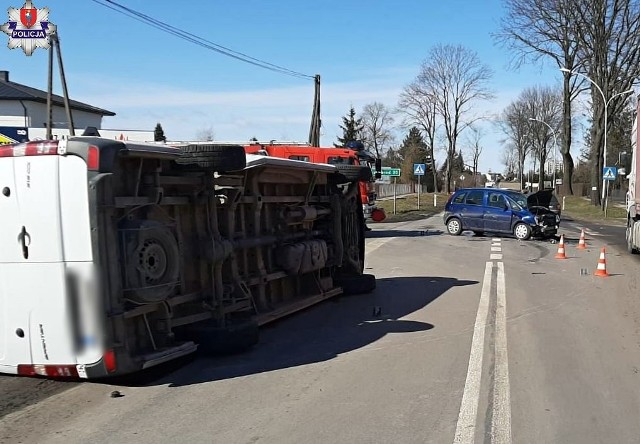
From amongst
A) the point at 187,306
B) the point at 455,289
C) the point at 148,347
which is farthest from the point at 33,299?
the point at 455,289

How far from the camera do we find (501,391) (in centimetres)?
582

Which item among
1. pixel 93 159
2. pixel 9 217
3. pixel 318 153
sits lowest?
pixel 9 217

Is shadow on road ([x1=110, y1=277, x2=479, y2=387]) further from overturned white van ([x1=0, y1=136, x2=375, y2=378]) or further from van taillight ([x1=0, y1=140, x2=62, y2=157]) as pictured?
van taillight ([x1=0, y1=140, x2=62, y2=157])

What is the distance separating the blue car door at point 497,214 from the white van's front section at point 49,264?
1958 cm

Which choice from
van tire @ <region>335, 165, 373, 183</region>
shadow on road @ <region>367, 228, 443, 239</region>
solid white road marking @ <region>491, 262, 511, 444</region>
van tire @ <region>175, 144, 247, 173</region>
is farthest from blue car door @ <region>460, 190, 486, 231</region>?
van tire @ <region>175, 144, 247, 173</region>

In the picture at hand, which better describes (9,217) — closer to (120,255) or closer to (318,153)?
(120,255)

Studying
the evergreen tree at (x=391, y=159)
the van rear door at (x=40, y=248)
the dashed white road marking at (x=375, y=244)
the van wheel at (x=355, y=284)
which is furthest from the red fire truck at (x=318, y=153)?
the evergreen tree at (x=391, y=159)

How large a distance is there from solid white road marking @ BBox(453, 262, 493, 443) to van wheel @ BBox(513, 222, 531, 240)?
13606mm

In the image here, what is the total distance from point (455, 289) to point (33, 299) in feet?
26.4

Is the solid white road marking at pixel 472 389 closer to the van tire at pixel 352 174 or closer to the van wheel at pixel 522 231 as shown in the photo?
the van tire at pixel 352 174

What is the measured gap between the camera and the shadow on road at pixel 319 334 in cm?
645

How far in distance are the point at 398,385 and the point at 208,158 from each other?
2.93 meters

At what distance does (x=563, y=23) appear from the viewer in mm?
46594

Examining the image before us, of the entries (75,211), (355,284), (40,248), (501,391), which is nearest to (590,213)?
(355,284)
